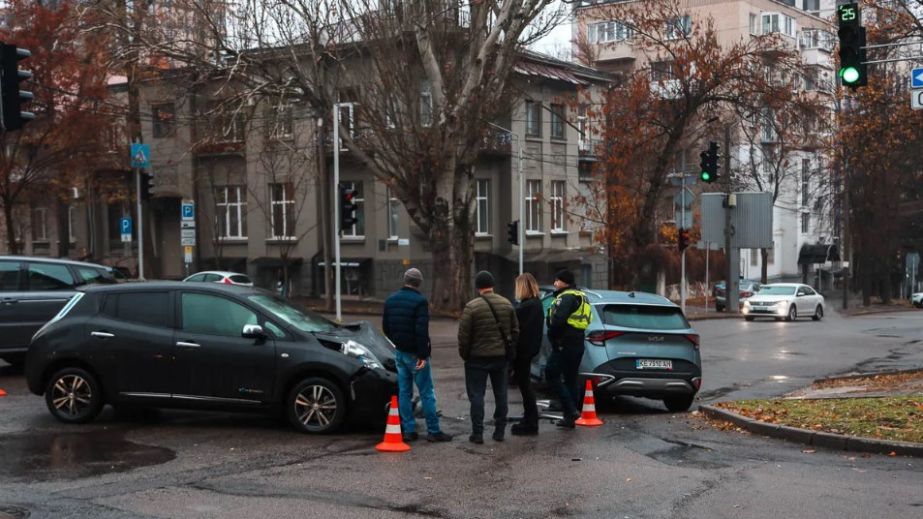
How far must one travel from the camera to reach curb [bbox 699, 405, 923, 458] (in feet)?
32.6

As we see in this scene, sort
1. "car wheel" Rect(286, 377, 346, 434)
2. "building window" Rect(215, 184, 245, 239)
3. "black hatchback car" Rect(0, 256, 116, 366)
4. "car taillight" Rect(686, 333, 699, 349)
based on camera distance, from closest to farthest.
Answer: "car wheel" Rect(286, 377, 346, 434) → "car taillight" Rect(686, 333, 699, 349) → "black hatchback car" Rect(0, 256, 116, 366) → "building window" Rect(215, 184, 245, 239)

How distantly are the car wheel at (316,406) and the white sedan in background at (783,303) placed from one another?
30548 millimetres

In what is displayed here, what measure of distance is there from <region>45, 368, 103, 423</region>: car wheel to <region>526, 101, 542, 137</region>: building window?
3658 centimetres

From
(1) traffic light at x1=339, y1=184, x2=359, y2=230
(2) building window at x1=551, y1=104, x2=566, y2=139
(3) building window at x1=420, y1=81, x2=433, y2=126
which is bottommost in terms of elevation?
(1) traffic light at x1=339, y1=184, x2=359, y2=230

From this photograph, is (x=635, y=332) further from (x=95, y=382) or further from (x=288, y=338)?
(x=95, y=382)

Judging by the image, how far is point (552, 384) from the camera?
11625 millimetres

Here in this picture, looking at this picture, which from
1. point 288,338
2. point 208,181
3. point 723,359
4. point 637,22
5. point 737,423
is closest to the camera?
point 288,338

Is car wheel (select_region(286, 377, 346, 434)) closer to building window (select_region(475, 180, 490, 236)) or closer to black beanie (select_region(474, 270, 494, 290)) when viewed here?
black beanie (select_region(474, 270, 494, 290))

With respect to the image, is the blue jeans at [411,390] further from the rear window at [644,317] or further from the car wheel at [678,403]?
the car wheel at [678,403]

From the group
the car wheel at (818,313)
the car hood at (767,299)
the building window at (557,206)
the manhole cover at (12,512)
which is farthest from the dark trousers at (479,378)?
the building window at (557,206)

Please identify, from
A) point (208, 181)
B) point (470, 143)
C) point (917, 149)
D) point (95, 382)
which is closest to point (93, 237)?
point (208, 181)

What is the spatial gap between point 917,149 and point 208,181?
30527 millimetres

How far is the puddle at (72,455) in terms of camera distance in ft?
29.6

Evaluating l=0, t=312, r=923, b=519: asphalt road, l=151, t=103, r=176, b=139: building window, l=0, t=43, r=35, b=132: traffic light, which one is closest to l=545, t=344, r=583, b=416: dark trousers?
l=0, t=312, r=923, b=519: asphalt road
